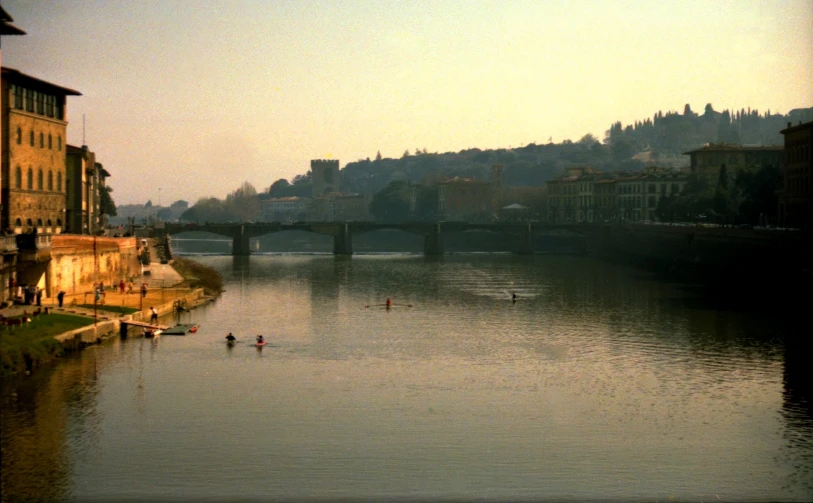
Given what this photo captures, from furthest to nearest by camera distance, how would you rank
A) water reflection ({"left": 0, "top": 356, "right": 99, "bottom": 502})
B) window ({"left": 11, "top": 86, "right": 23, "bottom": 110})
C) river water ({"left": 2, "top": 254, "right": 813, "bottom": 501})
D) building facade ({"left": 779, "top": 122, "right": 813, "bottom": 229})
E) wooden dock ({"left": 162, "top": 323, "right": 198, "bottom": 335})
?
building facade ({"left": 779, "top": 122, "right": 813, "bottom": 229}) < window ({"left": 11, "top": 86, "right": 23, "bottom": 110}) < wooden dock ({"left": 162, "top": 323, "right": 198, "bottom": 335}) < river water ({"left": 2, "top": 254, "right": 813, "bottom": 501}) < water reflection ({"left": 0, "top": 356, "right": 99, "bottom": 502})

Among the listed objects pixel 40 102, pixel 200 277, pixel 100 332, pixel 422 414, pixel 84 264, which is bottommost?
pixel 422 414

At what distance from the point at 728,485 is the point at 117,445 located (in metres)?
22.5

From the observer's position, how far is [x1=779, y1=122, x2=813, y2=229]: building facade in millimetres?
124438

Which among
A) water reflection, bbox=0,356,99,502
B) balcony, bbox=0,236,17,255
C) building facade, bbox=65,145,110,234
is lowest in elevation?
water reflection, bbox=0,356,99,502

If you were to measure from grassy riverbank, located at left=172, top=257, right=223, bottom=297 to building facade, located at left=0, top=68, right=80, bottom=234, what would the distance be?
48.4ft

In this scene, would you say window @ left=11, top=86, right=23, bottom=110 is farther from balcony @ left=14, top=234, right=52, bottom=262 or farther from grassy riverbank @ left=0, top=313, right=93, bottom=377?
grassy riverbank @ left=0, top=313, right=93, bottom=377

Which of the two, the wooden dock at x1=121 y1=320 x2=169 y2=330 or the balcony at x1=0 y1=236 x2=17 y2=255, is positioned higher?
the balcony at x1=0 y1=236 x2=17 y2=255

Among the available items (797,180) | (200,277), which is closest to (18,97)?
(200,277)

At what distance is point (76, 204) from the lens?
108 meters

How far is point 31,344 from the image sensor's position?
56.9m

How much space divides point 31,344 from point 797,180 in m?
98.7

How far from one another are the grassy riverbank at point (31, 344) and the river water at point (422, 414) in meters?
1.18

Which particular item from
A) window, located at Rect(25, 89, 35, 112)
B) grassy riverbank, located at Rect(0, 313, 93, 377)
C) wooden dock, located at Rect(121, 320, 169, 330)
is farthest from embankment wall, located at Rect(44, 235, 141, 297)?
window, located at Rect(25, 89, 35, 112)

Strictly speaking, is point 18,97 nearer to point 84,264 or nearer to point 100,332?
point 84,264
